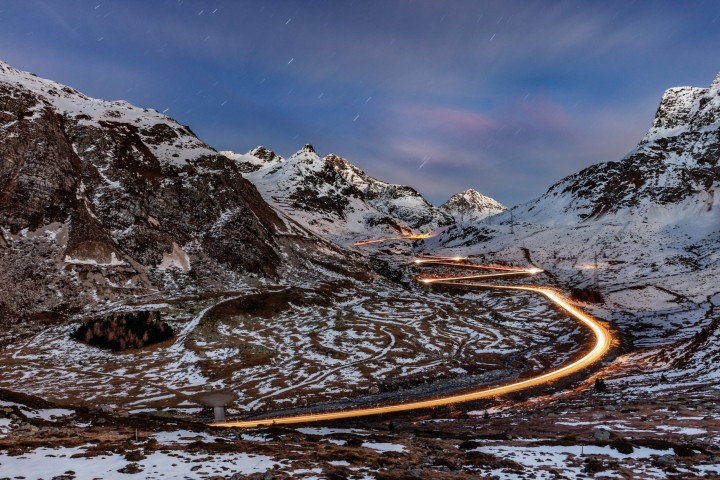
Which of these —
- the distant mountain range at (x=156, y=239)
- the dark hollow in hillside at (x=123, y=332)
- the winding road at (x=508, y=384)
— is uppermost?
the distant mountain range at (x=156, y=239)

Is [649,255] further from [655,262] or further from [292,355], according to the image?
[292,355]

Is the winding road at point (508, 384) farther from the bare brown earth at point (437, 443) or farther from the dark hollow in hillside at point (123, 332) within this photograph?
the dark hollow in hillside at point (123, 332)

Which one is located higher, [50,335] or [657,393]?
[50,335]

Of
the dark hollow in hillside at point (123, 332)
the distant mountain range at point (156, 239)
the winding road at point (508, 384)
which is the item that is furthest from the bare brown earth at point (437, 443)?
the dark hollow in hillside at point (123, 332)

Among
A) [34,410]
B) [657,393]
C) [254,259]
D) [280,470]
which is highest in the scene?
[254,259]

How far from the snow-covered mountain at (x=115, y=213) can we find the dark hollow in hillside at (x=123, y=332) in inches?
425

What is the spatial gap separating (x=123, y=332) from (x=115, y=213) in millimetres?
46278

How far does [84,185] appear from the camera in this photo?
103750 millimetres

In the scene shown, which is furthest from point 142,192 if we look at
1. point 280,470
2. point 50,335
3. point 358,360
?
point 280,470

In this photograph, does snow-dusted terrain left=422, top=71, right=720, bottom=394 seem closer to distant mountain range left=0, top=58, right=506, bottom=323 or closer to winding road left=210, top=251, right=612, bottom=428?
winding road left=210, top=251, right=612, bottom=428

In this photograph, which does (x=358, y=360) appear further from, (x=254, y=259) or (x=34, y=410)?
(x=254, y=259)

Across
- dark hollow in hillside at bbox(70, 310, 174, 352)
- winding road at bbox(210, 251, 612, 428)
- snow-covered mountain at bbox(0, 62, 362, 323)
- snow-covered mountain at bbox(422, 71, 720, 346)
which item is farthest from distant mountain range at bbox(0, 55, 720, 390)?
dark hollow in hillside at bbox(70, 310, 174, 352)

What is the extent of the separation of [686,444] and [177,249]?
324ft

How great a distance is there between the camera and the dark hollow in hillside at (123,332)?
6394cm
